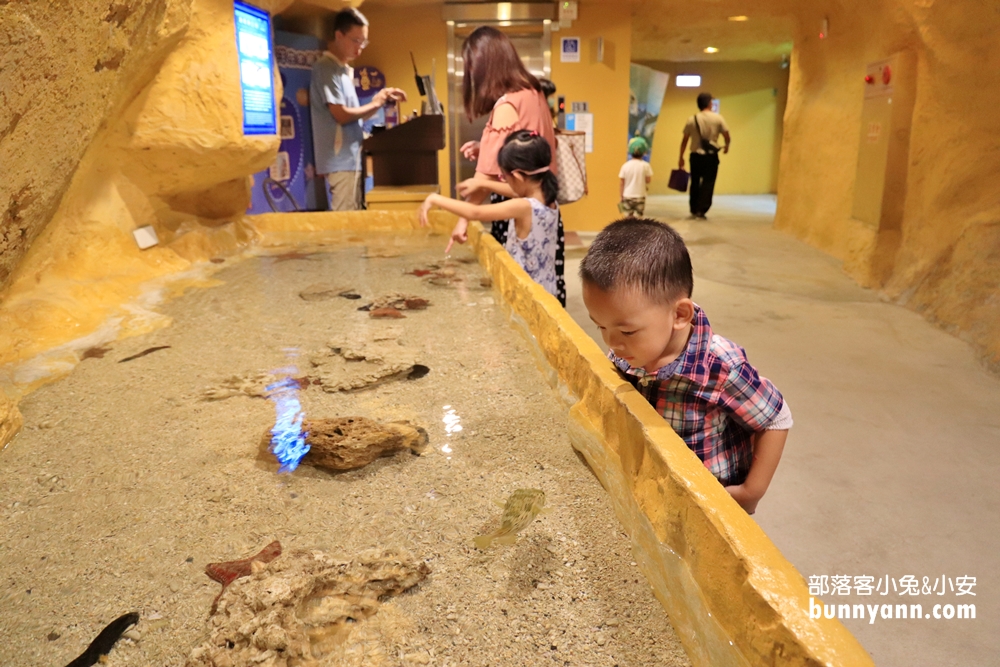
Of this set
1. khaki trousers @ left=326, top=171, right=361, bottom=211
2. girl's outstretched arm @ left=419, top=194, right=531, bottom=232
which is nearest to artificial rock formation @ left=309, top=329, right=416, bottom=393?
girl's outstretched arm @ left=419, top=194, right=531, bottom=232

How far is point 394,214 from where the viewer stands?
5863 millimetres

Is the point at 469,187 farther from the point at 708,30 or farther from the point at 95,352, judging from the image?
the point at 708,30

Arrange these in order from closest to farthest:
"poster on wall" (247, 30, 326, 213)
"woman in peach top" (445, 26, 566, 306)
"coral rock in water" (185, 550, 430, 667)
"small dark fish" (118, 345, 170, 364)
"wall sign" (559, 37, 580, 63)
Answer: "coral rock in water" (185, 550, 430, 667) < "small dark fish" (118, 345, 170, 364) < "woman in peach top" (445, 26, 566, 306) < "poster on wall" (247, 30, 326, 213) < "wall sign" (559, 37, 580, 63)

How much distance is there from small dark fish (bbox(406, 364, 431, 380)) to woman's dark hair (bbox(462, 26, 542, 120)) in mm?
1458

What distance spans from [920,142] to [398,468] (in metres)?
5.13

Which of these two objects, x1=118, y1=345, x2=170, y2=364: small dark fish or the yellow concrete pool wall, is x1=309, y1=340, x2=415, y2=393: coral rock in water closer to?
the yellow concrete pool wall

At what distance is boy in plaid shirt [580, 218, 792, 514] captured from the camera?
1.40 meters

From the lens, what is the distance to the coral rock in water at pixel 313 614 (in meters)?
1.15

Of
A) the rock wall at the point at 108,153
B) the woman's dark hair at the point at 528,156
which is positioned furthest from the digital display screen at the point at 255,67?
the woman's dark hair at the point at 528,156

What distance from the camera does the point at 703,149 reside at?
10.6 metres

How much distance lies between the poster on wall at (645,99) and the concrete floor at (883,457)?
10576 mm

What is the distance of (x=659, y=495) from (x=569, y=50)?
8.71 meters

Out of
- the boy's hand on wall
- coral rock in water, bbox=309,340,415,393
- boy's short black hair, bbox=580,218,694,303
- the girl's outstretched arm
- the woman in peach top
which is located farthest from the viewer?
the woman in peach top

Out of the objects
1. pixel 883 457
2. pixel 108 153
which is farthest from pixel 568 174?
pixel 108 153
